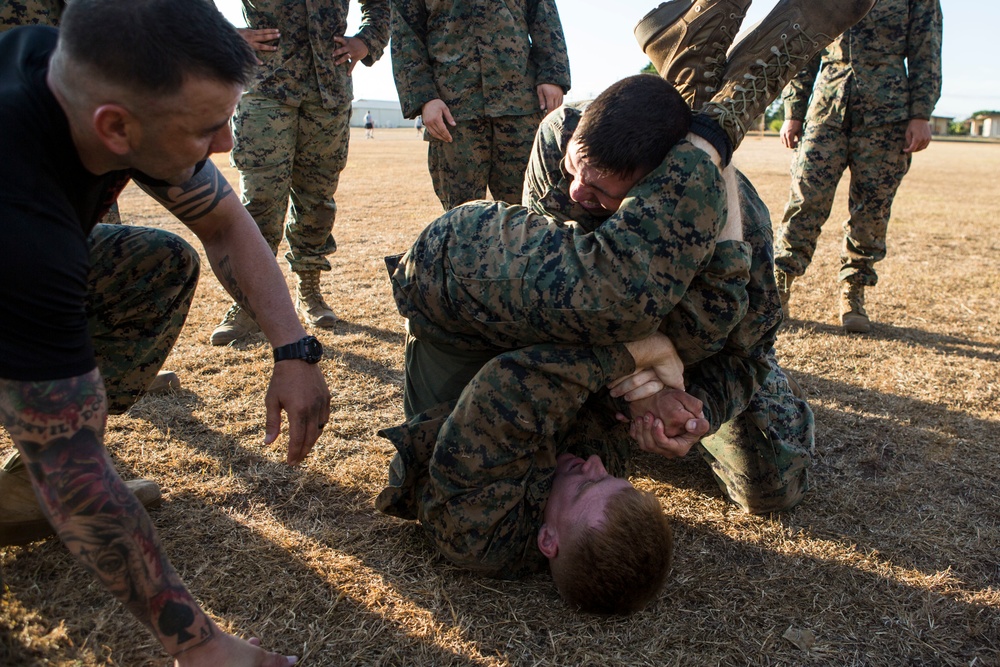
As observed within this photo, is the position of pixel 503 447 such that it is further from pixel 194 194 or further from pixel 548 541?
pixel 194 194

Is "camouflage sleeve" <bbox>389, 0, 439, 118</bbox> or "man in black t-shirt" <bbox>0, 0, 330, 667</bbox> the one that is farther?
"camouflage sleeve" <bbox>389, 0, 439, 118</bbox>

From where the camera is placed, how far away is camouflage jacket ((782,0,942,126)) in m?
4.59

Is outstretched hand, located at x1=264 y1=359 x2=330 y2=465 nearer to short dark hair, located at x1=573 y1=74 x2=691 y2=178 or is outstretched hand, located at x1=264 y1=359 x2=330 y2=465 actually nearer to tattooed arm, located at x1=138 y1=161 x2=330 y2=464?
tattooed arm, located at x1=138 y1=161 x2=330 y2=464

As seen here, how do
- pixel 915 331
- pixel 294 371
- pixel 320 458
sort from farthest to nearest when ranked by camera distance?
pixel 915 331
pixel 320 458
pixel 294 371

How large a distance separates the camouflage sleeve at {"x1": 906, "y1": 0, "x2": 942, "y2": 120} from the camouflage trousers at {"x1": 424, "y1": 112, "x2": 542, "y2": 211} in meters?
2.36

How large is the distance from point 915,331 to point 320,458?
3.91 meters

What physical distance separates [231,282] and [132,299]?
453 millimetres

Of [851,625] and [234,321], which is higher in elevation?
[234,321]

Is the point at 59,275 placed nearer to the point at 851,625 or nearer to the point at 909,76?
the point at 851,625

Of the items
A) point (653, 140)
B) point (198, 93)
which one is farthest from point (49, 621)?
point (653, 140)

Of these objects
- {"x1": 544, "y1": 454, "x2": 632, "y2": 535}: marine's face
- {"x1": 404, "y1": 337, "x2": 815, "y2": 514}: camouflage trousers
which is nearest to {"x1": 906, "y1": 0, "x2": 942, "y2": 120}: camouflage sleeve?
{"x1": 404, "y1": 337, "x2": 815, "y2": 514}: camouflage trousers

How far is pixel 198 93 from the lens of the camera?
1.59m

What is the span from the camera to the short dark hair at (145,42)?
1.51 metres

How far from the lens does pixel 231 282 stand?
2.20m
